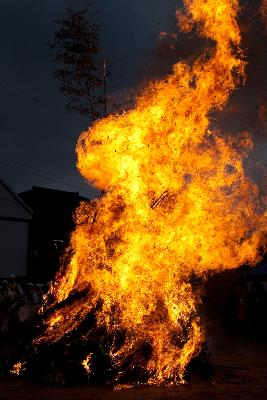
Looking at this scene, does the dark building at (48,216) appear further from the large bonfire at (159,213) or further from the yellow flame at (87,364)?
the yellow flame at (87,364)

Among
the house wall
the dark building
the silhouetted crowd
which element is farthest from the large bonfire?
the dark building

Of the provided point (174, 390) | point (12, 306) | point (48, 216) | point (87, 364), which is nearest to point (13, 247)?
point (12, 306)

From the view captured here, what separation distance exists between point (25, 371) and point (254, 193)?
6162mm

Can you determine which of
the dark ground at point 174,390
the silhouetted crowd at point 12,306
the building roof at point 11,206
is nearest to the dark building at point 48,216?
the building roof at point 11,206

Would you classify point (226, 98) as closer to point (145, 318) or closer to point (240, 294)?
point (145, 318)

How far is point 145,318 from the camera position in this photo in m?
9.38

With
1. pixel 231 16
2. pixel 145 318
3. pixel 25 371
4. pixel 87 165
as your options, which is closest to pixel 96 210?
pixel 87 165

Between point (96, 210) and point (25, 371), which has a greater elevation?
point (96, 210)

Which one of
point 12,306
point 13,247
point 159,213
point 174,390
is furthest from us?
point 13,247

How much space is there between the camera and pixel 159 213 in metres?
10.2

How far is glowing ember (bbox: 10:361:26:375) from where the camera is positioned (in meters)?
9.28

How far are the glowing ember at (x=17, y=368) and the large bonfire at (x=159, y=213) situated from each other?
555 mm

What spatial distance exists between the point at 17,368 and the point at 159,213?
3874 millimetres

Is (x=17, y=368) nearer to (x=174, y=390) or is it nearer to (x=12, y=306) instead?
(x=174, y=390)
